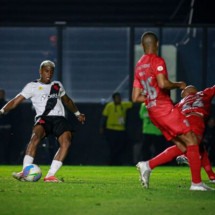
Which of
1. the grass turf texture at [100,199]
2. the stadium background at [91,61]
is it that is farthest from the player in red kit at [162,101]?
the stadium background at [91,61]

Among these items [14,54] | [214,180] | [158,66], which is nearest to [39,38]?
[14,54]

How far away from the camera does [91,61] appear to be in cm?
2564

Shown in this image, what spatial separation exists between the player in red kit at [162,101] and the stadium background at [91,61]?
12.4 meters

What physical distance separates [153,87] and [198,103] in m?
2.25

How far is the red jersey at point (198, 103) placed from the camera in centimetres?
1486

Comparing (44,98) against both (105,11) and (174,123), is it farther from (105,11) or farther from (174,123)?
(105,11)

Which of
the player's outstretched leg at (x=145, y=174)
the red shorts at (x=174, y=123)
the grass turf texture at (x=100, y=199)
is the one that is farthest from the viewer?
the player's outstretched leg at (x=145, y=174)

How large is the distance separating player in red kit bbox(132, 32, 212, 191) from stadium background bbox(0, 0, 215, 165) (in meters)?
12.4

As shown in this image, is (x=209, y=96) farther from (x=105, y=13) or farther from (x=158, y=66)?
(x=105, y=13)

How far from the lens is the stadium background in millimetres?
25359

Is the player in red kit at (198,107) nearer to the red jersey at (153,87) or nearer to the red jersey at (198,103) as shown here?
the red jersey at (198,103)

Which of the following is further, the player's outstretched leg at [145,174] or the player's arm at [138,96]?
the player's outstretched leg at [145,174]

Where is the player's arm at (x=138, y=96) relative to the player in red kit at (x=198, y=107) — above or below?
above

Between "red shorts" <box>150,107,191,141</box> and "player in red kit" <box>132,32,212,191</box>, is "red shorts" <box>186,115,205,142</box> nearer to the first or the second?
"player in red kit" <box>132,32,212,191</box>
